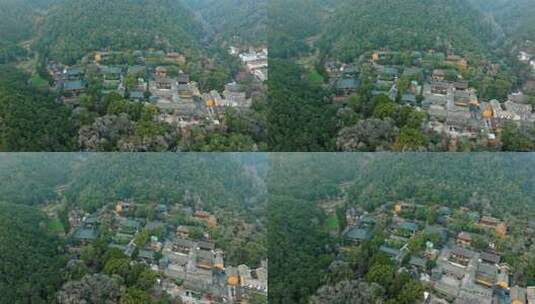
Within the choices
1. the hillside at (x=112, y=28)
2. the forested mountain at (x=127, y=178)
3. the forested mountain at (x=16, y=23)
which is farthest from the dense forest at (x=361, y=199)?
the forested mountain at (x=16, y=23)

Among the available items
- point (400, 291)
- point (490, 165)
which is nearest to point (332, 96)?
point (490, 165)

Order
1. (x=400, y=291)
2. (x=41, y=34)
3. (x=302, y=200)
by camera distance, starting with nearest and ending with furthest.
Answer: (x=400, y=291) → (x=302, y=200) → (x=41, y=34)

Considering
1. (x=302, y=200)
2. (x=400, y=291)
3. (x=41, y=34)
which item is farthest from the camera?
(x=41, y=34)

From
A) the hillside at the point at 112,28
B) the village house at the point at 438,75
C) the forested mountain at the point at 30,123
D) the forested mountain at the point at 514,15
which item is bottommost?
the forested mountain at the point at 30,123

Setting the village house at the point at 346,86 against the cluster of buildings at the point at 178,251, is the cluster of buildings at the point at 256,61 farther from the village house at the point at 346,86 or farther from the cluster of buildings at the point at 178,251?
the cluster of buildings at the point at 178,251

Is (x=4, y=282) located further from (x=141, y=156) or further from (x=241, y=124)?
(x=241, y=124)

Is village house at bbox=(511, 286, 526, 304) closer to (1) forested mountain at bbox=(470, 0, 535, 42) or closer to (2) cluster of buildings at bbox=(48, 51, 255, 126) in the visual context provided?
(1) forested mountain at bbox=(470, 0, 535, 42)

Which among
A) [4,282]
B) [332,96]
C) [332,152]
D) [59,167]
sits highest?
[332,96]
